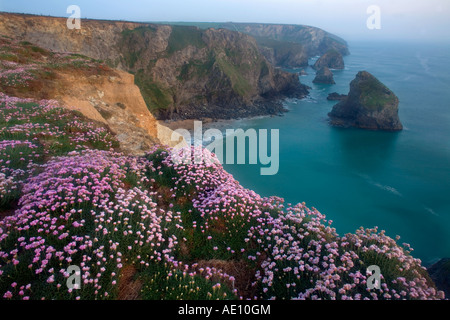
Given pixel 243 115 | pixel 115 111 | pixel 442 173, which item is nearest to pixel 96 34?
pixel 243 115

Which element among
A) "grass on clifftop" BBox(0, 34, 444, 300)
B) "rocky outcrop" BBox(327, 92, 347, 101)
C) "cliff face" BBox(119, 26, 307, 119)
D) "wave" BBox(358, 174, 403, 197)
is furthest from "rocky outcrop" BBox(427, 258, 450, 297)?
"rocky outcrop" BBox(327, 92, 347, 101)

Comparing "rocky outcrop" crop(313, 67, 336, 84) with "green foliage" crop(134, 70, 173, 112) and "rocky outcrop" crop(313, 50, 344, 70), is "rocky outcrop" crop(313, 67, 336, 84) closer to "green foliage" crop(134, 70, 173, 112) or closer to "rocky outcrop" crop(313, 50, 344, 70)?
"rocky outcrop" crop(313, 50, 344, 70)

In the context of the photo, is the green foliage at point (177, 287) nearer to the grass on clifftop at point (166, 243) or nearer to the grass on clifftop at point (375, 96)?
the grass on clifftop at point (166, 243)

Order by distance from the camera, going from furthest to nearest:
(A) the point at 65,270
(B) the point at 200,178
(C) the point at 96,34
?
1. (C) the point at 96,34
2. (B) the point at 200,178
3. (A) the point at 65,270

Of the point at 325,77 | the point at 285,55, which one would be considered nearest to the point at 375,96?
the point at 325,77

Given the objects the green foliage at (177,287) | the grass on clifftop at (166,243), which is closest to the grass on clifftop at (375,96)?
the grass on clifftop at (166,243)

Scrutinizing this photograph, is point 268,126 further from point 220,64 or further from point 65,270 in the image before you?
point 65,270

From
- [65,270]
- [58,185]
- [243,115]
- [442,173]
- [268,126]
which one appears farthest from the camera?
[243,115]

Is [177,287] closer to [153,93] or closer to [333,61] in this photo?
[153,93]
